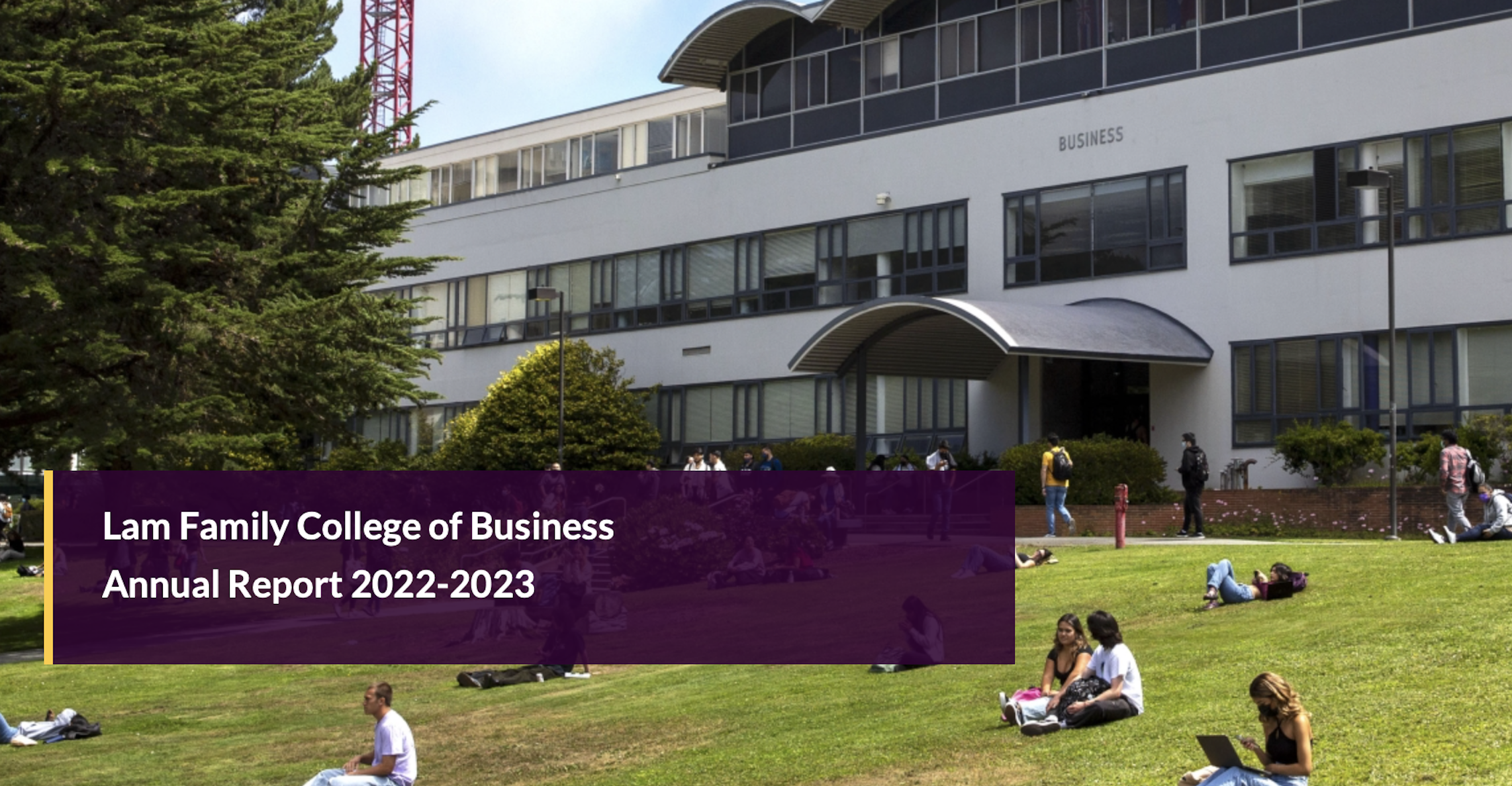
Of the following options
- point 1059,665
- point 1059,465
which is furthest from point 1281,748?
point 1059,465

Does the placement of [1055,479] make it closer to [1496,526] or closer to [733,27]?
[1496,526]

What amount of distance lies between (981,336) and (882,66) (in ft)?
31.2

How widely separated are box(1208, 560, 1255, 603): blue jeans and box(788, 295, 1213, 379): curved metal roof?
1100cm

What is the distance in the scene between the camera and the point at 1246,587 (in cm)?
1866

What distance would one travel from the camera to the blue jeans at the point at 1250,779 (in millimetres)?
9750

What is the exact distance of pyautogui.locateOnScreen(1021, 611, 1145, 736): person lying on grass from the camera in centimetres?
1311

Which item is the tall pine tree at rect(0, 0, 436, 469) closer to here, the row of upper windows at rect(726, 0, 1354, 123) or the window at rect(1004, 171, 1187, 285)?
the window at rect(1004, 171, 1187, 285)

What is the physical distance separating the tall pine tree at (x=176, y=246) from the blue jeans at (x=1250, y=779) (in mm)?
17153

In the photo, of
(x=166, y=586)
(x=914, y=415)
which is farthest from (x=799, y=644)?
(x=914, y=415)

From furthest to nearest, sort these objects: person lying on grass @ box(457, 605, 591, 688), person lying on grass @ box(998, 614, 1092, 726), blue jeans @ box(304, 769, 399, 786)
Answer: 1. person lying on grass @ box(457, 605, 591, 688)
2. person lying on grass @ box(998, 614, 1092, 726)
3. blue jeans @ box(304, 769, 399, 786)

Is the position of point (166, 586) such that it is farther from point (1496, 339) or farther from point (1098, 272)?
point (1496, 339)

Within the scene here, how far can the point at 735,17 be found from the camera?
1678 inches

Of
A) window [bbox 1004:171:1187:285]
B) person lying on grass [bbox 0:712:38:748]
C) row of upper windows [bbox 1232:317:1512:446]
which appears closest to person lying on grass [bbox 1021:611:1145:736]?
person lying on grass [bbox 0:712:38:748]

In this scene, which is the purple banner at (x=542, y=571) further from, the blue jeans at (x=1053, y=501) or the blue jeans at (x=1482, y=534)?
the blue jeans at (x=1482, y=534)
